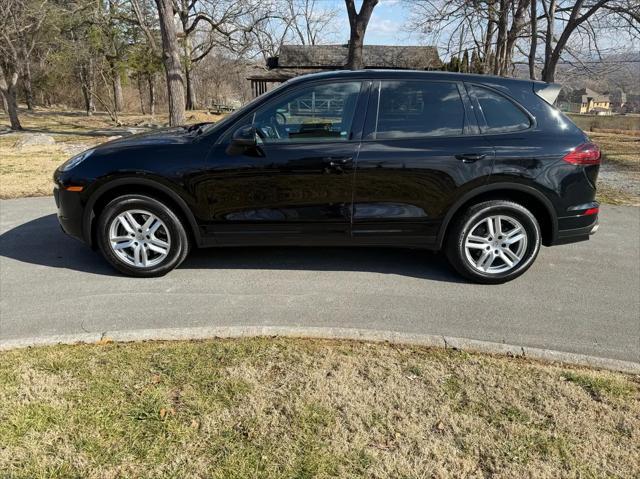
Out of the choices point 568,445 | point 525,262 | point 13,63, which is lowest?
point 568,445

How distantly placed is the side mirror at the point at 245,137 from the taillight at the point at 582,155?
273cm

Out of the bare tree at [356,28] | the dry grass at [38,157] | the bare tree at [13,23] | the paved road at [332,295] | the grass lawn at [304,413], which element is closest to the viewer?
the grass lawn at [304,413]

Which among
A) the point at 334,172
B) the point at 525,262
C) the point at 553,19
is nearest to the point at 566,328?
the point at 525,262

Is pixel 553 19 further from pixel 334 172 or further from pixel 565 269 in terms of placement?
pixel 334 172

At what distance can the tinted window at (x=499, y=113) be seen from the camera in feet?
13.3

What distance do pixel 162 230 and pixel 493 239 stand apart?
3054 mm

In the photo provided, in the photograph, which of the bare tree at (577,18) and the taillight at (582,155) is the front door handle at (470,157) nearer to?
the taillight at (582,155)

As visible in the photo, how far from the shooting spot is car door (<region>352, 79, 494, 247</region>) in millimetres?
3967

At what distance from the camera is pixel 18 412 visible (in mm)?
2414

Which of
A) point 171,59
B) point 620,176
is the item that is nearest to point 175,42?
point 171,59

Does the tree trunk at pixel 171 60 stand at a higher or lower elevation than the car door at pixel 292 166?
higher

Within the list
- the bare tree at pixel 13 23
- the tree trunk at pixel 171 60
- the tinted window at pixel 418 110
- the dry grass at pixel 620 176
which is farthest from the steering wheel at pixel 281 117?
the bare tree at pixel 13 23

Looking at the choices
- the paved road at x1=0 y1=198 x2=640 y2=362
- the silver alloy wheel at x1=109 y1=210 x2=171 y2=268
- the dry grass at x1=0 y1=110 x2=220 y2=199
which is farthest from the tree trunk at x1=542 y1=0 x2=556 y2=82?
the silver alloy wheel at x1=109 y1=210 x2=171 y2=268

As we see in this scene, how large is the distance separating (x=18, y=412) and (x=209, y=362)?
3.36ft
